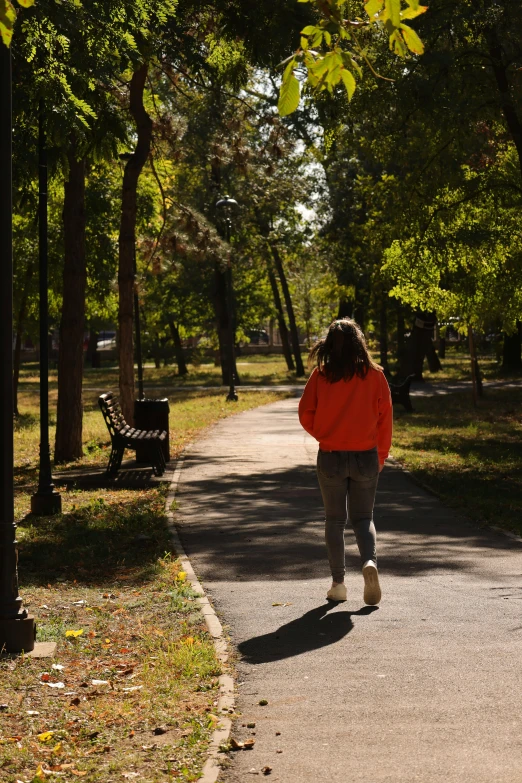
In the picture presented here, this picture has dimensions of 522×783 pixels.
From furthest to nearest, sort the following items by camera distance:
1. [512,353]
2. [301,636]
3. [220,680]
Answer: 1. [512,353]
2. [301,636]
3. [220,680]

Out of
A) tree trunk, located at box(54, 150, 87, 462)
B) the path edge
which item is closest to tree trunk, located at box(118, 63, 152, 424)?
tree trunk, located at box(54, 150, 87, 462)

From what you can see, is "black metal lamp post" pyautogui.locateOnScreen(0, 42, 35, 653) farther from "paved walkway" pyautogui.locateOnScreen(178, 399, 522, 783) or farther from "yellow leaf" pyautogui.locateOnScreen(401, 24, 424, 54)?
"yellow leaf" pyautogui.locateOnScreen(401, 24, 424, 54)

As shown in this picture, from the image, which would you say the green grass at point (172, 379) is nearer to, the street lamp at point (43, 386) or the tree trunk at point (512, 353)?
the tree trunk at point (512, 353)

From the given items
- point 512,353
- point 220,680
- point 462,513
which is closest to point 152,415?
point 462,513

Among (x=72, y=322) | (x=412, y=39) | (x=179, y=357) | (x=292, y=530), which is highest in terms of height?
(x=412, y=39)

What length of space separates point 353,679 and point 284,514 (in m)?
6.38

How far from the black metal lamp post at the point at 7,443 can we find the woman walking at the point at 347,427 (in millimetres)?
2025

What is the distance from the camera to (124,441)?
15.5 metres

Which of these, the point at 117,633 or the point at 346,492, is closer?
the point at 117,633

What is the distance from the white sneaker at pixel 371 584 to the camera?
7496mm

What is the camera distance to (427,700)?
18.1ft

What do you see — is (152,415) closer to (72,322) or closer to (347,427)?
(72,322)

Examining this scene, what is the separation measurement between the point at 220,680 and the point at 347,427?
7.27ft

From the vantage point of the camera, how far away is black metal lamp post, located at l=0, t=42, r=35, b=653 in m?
6.70
